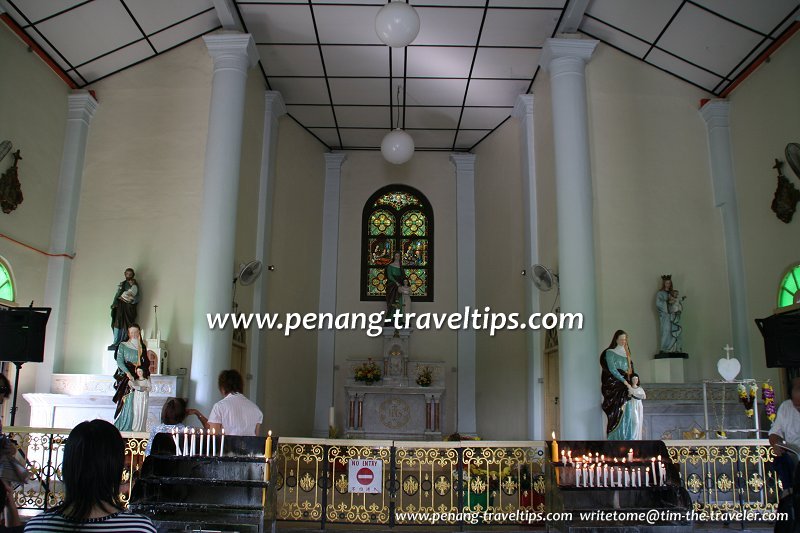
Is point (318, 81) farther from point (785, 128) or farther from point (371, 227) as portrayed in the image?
point (785, 128)

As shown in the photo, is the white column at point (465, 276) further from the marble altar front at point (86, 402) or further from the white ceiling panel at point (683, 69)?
the marble altar front at point (86, 402)

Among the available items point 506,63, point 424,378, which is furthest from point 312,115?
point 424,378

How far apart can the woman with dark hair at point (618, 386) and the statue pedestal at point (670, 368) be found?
180 cm

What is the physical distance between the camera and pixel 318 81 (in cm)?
1170

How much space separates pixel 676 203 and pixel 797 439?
4569mm

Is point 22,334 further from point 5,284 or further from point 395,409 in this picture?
point 395,409

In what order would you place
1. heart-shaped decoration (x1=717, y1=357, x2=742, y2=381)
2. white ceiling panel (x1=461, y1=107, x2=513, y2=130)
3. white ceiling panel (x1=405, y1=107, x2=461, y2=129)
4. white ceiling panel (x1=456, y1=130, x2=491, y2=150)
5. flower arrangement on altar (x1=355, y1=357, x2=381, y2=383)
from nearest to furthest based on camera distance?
1. heart-shaped decoration (x1=717, y1=357, x2=742, y2=381)
2. white ceiling panel (x1=461, y1=107, x2=513, y2=130)
3. white ceiling panel (x1=405, y1=107, x2=461, y2=129)
4. flower arrangement on altar (x1=355, y1=357, x2=381, y2=383)
5. white ceiling panel (x1=456, y1=130, x2=491, y2=150)

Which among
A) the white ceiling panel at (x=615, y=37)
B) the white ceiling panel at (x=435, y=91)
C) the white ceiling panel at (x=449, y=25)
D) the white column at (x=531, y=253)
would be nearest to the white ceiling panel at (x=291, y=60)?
the white ceiling panel at (x=435, y=91)

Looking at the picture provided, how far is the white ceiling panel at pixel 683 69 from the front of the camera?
30.3ft

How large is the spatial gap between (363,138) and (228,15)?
5.46 metres

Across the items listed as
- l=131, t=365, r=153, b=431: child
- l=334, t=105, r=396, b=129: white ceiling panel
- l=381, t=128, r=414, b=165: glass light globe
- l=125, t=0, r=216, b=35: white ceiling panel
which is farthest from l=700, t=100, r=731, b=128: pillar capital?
l=131, t=365, r=153, b=431: child

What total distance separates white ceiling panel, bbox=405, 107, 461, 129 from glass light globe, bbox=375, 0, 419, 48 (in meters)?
5.25

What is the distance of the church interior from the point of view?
27.6 ft

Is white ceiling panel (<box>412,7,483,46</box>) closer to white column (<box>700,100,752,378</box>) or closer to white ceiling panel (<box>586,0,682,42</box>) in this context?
white ceiling panel (<box>586,0,682,42</box>)
